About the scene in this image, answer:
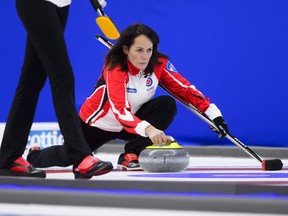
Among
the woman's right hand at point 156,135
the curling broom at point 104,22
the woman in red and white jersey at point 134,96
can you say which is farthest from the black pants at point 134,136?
the curling broom at point 104,22

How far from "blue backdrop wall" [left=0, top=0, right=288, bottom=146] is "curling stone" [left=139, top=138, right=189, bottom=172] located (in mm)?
1643

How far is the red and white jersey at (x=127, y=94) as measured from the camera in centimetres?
318

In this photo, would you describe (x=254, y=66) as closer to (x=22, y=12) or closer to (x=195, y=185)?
(x=22, y=12)

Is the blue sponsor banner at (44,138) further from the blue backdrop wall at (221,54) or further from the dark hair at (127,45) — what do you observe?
the dark hair at (127,45)

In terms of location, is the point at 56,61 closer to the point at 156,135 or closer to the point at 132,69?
the point at 156,135

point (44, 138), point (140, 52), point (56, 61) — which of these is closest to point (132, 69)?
point (140, 52)

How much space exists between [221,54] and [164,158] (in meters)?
1.88

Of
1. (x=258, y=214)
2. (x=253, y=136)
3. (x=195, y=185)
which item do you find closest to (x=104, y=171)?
(x=195, y=185)

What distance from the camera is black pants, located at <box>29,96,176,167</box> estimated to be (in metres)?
3.49

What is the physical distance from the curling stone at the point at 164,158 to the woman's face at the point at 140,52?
1.18 ft

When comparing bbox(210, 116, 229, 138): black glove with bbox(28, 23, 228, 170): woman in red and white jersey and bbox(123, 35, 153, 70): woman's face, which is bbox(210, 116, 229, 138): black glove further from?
bbox(123, 35, 153, 70): woman's face

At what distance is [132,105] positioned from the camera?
347cm

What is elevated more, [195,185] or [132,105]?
[132,105]

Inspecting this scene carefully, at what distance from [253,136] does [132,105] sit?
5.05 feet
